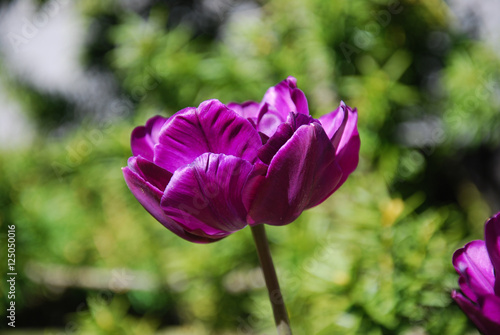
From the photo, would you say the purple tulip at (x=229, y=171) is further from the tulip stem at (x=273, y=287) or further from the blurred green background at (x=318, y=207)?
the blurred green background at (x=318, y=207)

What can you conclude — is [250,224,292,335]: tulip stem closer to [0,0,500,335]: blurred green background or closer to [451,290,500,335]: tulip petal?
[451,290,500,335]: tulip petal

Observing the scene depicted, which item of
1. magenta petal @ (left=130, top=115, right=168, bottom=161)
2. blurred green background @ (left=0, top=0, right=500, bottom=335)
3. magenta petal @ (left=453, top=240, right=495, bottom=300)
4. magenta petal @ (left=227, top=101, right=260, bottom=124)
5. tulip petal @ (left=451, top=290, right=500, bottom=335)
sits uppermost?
magenta petal @ (left=130, top=115, right=168, bottom=161)

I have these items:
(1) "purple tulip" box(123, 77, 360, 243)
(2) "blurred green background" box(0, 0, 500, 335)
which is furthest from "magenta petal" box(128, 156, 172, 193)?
(2) "blurred green background" box(0, 0, 500, 335)

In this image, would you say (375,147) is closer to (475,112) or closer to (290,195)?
(475,112)

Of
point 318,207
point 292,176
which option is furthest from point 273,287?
point 318,207

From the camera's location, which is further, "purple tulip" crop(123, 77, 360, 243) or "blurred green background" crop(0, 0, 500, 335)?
"blurred green background" crop(0, 0, 500, 335)

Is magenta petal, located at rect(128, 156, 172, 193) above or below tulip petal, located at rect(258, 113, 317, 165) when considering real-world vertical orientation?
below

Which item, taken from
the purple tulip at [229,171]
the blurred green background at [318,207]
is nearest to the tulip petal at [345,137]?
the purple tulip at [229,171]
